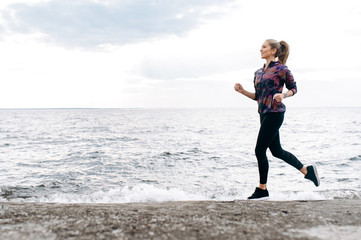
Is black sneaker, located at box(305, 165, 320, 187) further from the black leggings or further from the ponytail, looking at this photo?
the ponytail

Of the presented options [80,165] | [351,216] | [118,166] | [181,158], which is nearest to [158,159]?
[181,158]

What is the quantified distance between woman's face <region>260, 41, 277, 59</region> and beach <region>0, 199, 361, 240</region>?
1951mm

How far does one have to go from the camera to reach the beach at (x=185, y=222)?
219 centimetres

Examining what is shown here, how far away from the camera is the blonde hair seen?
371cm

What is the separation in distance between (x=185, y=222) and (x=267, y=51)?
8.16 ft

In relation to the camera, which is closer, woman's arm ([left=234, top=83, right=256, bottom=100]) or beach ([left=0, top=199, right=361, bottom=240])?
beach ([left=0, top=199, right=361, bottom=240])

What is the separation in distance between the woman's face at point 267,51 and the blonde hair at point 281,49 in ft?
0.13

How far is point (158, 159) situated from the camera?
42.2 ft

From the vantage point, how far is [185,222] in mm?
2488

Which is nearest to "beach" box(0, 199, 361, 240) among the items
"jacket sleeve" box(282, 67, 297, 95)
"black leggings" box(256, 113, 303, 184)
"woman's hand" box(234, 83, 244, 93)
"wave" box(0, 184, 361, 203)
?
"black leggings" box(256, 113, 303, 184)

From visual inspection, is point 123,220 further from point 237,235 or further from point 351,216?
point 351,216

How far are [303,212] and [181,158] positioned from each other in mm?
10308

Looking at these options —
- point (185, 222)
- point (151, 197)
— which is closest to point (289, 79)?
point (185, 222)

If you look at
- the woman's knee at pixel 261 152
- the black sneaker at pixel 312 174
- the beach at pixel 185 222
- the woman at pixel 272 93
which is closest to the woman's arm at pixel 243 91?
the woman at pixel 272 93
